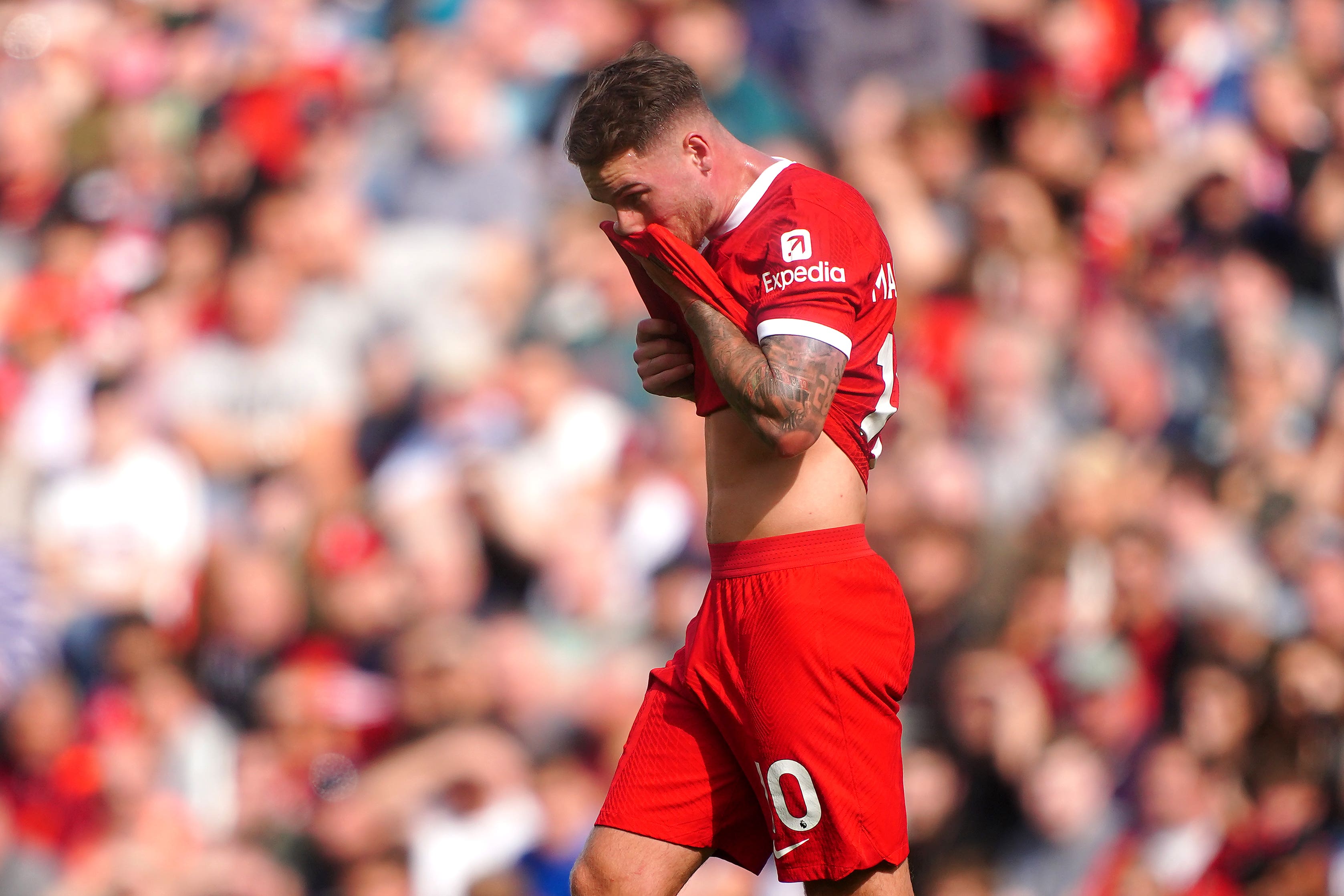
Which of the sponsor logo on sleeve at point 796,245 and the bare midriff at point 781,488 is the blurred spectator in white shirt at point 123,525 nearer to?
the bare midriff at point 781,488

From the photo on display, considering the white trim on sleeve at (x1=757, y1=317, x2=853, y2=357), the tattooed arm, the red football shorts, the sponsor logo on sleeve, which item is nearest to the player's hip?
the red football shorts

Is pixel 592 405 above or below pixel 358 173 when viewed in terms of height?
below

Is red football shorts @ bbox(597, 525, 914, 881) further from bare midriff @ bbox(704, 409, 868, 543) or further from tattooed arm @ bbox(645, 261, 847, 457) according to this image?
tattooed arm @ bbox(645, 261, 847, 457)

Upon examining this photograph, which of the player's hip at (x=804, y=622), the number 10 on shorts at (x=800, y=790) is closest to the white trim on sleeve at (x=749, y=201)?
the player's hip at (x=804, y=622)

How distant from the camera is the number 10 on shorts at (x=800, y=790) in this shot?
2.68 meters

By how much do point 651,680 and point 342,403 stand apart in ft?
11.9

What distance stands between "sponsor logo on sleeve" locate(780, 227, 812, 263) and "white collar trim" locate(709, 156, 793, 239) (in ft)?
0.53

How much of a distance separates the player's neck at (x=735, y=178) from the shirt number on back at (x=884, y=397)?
40 cm

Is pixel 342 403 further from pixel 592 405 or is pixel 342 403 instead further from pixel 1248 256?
pixel 1248 256

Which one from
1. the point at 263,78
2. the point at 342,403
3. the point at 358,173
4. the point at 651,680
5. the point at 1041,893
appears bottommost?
the point at 1041,893

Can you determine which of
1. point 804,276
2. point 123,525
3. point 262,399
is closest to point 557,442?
point 262,399

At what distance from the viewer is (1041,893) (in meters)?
5.91

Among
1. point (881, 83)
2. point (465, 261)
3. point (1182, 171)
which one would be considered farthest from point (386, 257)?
point (1182, 171)

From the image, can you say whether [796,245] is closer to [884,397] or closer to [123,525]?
[884,397]
